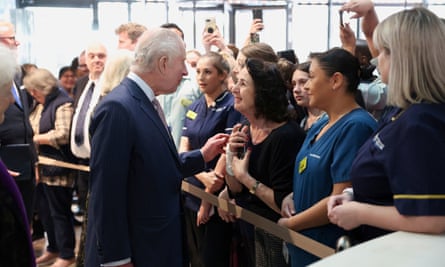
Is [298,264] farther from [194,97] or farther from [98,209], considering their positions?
[194,97]

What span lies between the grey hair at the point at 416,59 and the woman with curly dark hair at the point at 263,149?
1.12 m

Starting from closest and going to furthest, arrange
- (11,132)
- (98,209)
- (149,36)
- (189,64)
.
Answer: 1. (98,209)
2. (149,36)
3. (11,132)
4. (189,64)

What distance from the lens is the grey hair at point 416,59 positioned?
1.71 metres

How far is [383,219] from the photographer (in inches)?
67.5

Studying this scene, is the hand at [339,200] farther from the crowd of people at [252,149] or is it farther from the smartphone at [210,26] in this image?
the smartphone at [210,26]

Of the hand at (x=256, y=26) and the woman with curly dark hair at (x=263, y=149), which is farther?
the hand at (x=256, y=26)

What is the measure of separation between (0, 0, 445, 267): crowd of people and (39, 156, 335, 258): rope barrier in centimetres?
3

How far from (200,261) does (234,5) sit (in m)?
9.52

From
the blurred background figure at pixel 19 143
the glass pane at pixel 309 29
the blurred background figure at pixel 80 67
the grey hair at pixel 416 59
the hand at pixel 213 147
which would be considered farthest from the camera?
the glass pane at pixel 309 29

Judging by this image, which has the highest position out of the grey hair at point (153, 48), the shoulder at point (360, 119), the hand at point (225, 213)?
the grey hair at point (153, 48)

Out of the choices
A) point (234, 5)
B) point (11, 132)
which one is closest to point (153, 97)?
point (11, 132)

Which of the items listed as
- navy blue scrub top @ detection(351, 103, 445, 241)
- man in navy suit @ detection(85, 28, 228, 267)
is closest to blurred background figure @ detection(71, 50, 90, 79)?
man in navy suit @ detection(85, 28, 228, 267)

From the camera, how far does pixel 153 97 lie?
2584 mm

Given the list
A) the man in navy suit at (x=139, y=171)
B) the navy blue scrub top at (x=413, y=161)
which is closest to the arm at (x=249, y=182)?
the man in navy suit at (x=139, y=171)
